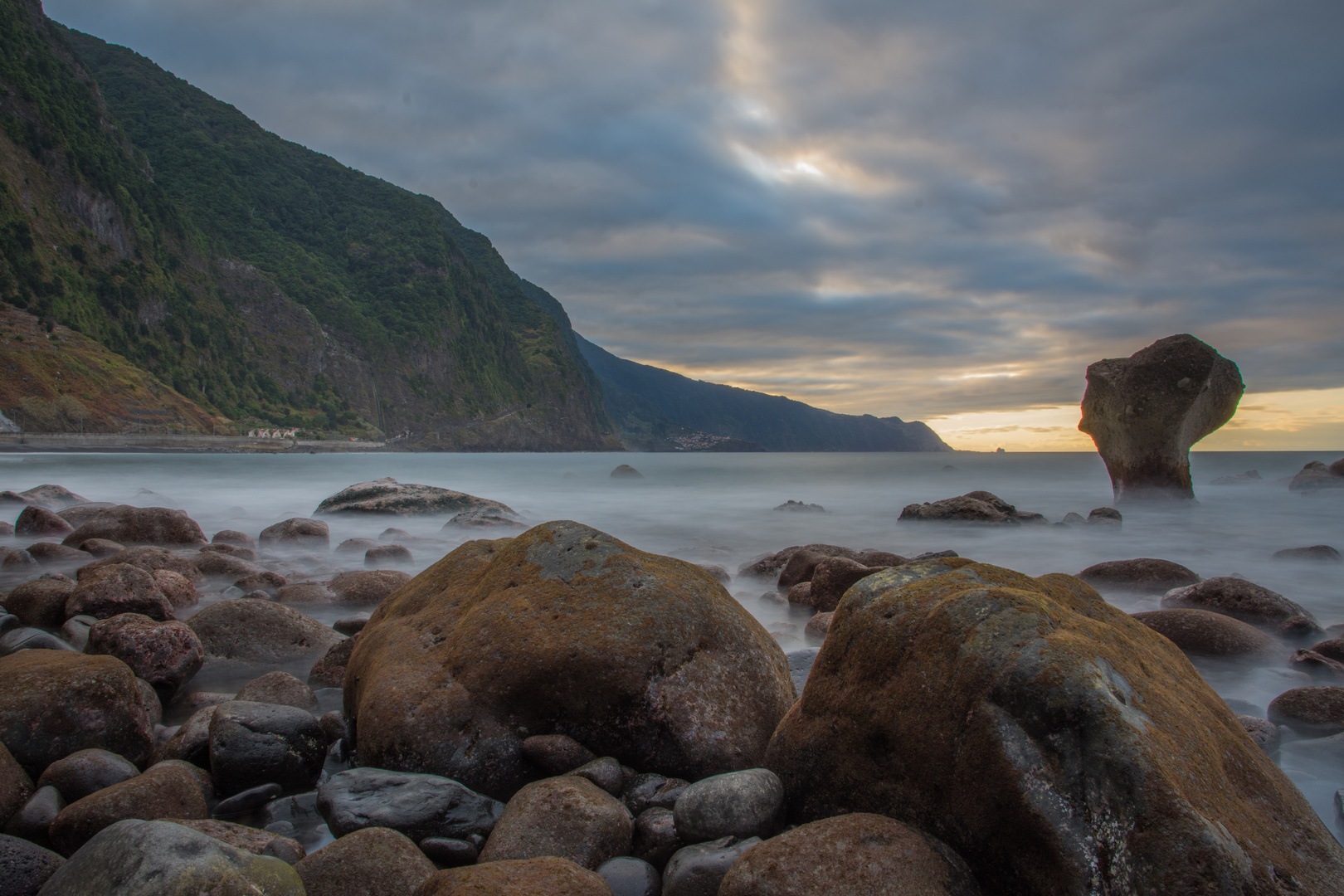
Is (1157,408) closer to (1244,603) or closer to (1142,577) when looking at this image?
(1142,577)

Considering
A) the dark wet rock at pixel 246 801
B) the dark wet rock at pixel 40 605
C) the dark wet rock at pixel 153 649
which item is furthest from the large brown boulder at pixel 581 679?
the dark wet rock at pixel 40 605

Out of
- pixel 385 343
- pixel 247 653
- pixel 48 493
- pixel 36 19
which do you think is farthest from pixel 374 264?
Answer: pixel 247 653

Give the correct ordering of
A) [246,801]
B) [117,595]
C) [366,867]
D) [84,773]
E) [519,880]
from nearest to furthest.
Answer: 1. [519,880]
2. [366,867]
3. [84,773]
4. [246,801]
5. [117,595]

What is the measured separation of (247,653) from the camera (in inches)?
258

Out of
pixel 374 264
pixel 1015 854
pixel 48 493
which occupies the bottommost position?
pixel 48 493

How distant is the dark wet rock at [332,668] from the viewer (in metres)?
5.99

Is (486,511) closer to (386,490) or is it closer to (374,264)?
(386,490)

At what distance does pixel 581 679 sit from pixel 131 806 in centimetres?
218

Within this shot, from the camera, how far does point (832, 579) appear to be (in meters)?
8.96

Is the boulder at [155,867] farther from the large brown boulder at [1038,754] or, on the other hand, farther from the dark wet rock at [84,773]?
the large brown boulder at [1038,754]

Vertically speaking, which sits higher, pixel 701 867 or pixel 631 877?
pixel 701 867

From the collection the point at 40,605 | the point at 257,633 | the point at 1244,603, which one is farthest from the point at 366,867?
the point at 1244,603

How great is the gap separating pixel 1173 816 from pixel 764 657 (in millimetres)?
2440

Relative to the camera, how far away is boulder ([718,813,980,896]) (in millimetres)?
2529
